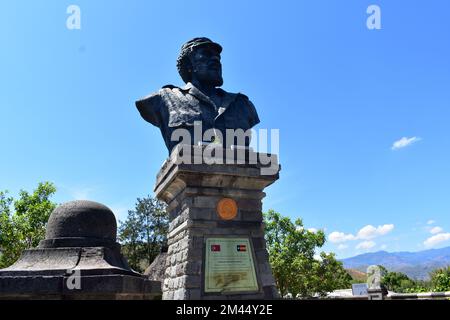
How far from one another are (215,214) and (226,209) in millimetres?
187

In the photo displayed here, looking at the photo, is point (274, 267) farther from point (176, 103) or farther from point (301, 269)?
point (176, 103)

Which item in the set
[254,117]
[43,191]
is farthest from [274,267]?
[254,117]

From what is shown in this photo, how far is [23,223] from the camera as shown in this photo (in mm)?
20750

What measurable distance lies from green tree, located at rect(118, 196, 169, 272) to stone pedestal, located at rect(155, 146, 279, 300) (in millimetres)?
20340

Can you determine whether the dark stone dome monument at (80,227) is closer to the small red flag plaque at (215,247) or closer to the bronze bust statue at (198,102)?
the bronze bust statue at (198,102)

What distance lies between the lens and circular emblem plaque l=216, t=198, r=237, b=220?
5.73m

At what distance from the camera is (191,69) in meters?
7.71

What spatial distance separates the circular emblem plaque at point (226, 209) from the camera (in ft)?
18.8

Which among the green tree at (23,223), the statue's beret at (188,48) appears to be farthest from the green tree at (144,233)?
the statue's beret at (188,48)

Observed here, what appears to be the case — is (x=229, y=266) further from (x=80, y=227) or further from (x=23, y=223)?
(x=23, y=223)

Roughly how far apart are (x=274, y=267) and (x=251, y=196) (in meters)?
20.8

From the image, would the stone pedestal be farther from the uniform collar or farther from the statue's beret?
the statue's beret

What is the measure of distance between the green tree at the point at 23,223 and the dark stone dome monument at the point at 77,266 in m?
15.6

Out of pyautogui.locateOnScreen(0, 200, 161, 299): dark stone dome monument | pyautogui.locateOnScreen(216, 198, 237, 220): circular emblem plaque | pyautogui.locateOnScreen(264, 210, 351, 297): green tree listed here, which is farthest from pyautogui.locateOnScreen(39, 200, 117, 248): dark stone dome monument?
pyautogui.locateOnScreen(264, 210, 351, 297): green tree
